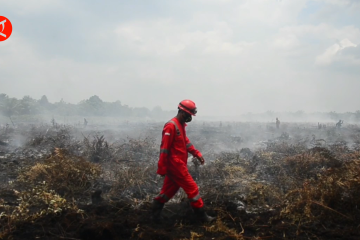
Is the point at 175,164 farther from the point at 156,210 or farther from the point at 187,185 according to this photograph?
the point at 156,210

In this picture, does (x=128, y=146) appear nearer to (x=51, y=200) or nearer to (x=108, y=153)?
(x=108, y=153)

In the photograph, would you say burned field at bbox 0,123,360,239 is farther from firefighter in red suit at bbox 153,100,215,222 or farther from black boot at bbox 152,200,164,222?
firefighter in red suit at bbox 153,100,215,222

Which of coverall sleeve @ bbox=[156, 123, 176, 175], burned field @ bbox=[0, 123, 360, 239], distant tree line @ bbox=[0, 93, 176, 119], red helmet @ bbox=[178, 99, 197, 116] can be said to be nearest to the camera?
burned field @ bbox=[0, 123, 360, 239]

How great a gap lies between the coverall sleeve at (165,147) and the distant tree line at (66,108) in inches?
1029

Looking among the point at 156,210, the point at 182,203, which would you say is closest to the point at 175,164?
the point at 156,210

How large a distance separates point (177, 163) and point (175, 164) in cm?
3

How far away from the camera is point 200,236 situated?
3479 millimetres

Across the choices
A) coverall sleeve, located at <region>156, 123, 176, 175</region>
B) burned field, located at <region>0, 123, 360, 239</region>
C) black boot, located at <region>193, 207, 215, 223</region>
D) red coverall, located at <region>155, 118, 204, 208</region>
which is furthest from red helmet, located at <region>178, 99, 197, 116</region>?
burned field, located at <region>0, 123, 360, 239</region>

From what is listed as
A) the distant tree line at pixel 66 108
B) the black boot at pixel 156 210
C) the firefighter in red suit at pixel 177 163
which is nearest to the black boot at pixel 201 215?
the firefighter in red suit at pixel 177 163

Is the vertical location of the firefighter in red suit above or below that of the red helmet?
below

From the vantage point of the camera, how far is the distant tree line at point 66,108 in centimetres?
2979

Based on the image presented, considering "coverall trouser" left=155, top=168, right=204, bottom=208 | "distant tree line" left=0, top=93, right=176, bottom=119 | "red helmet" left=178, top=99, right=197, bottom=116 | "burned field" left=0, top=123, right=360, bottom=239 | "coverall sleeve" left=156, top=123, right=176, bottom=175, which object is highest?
"distant tree line" left=0, top=93, right=176, bottom=119

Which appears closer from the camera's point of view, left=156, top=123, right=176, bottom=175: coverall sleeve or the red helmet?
left=156, top=123, right=176, bottom=175: coverall sleeve

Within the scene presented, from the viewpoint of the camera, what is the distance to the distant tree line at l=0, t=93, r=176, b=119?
29.8m
